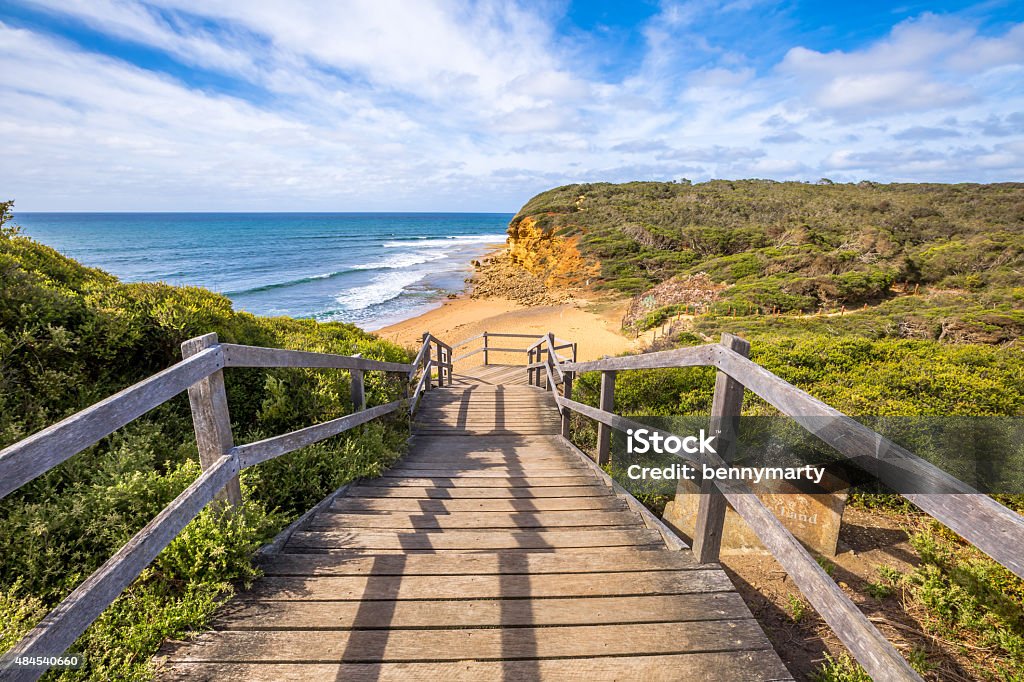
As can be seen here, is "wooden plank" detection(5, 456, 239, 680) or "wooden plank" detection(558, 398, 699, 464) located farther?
"wooden plank" detection(558, 398, 699, 464)

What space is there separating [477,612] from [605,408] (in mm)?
2430

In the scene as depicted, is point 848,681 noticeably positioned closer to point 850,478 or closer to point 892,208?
point 850,478

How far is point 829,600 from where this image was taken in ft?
5.16

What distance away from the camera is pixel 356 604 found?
2184 mm

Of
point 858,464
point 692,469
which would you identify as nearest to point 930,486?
point 858,464

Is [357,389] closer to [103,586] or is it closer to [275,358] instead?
[275,358]

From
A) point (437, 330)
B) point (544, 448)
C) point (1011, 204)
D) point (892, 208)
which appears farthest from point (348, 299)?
point (1011, 204)

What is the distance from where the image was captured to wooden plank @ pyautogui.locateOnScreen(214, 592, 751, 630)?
6.79ft

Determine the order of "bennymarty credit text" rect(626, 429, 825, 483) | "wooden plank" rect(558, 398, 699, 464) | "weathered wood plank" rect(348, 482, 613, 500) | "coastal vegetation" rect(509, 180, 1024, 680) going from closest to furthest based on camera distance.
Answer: "bennymarty credit text" rect(626, 429, 825, 483), "wooden plank" rect(558, 398, 699, 464), "coastal vegetation" rect(509, 180, 1024, 680), "weathered wood plank" rect(348, 482, 613, 500)

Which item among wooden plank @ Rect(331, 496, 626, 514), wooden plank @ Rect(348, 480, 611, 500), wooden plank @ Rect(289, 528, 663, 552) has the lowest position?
wooden plank @ Rect(348, 480, 611, 500)

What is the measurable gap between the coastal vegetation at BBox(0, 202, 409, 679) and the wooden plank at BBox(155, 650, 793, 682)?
316 millimetres

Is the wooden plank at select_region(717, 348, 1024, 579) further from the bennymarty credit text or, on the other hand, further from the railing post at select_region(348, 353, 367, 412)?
the railing post at select_region(348, 353, 367, 412)

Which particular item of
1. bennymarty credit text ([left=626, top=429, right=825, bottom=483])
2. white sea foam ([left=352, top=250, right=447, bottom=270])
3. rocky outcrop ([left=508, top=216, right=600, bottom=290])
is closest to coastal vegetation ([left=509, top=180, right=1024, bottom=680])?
rocky outcrop ([left=508, top=216, right=600, bottom=290])

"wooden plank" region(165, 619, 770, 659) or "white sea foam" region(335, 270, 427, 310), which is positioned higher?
"wooden plank" region(165, 619, 770, 659)
